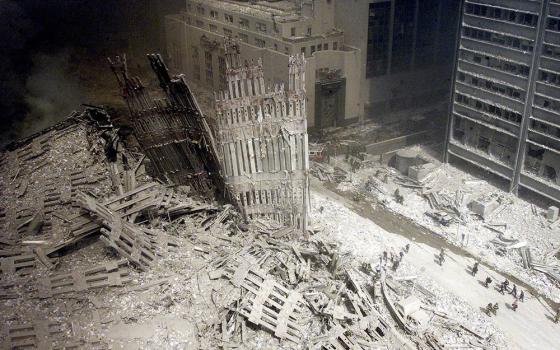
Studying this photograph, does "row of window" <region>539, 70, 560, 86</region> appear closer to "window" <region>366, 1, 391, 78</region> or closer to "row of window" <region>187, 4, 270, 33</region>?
"window" <region>366, 1, 391, 78</region>

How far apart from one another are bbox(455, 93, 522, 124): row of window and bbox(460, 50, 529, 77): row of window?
3458mm

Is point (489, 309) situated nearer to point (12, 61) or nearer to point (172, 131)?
point (172, 131)

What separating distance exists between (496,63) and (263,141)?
81.5ft

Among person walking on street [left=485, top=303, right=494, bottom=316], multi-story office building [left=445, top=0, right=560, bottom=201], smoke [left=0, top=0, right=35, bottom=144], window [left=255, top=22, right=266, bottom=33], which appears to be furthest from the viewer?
window [left=255, top=22, right=266, bottom=33]

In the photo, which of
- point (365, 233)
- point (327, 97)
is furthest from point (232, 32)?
point (365, 233)

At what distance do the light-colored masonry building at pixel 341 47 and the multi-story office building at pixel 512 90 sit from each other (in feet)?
48.9

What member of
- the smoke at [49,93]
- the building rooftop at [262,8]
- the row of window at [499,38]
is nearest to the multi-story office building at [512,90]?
the row of window at [499,38]

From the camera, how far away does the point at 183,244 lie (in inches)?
1160

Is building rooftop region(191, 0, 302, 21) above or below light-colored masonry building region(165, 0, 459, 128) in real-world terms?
above

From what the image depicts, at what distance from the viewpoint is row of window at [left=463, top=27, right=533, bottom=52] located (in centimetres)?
4328

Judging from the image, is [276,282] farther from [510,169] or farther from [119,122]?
[119,122]

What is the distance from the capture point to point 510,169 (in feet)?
155

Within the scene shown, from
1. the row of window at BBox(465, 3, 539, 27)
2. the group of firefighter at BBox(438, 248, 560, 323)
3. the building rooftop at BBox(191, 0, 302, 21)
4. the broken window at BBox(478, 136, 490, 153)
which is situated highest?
the row of window at BBox(465, 3, 539, 27)

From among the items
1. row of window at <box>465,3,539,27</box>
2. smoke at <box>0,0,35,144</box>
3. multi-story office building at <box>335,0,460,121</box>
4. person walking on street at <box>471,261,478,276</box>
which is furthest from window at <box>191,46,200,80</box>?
person walking on street at <box>471,261,478,276</box>
